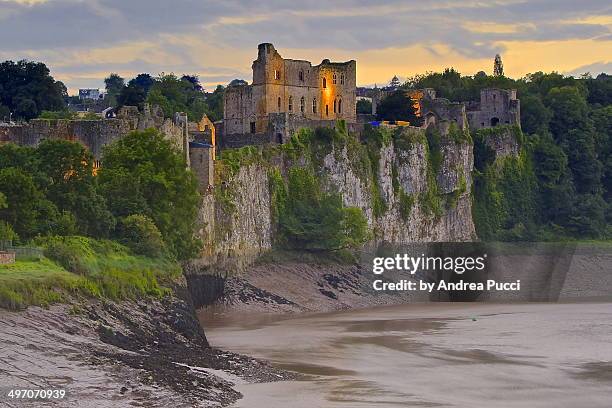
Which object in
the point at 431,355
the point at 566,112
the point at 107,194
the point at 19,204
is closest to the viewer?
the point at 19,204

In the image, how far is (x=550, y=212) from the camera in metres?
134

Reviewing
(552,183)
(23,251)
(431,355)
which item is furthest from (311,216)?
(23,251)

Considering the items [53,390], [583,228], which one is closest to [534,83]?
[583,228]

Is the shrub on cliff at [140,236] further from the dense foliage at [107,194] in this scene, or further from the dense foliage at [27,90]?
the dense foliage at [27,90]

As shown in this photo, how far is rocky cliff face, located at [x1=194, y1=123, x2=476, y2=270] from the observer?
315 feet

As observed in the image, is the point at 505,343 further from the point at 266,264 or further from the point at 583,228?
the point at 583,228

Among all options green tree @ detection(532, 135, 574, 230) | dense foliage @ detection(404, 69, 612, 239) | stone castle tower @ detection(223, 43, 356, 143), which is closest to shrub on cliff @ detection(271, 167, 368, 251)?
stone castle tower @ detection(223, 43, 356, 143)

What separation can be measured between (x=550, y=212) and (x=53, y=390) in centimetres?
8763

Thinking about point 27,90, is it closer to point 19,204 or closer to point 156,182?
point 156,182

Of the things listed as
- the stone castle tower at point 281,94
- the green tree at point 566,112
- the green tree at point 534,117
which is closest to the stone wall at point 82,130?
the stone castle tower at point 281,94

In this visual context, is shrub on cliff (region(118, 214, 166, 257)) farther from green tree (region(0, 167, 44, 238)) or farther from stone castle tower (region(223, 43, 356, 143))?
stone castle tower (region(223, 43, 356, 143))

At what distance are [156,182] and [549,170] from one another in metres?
59.9

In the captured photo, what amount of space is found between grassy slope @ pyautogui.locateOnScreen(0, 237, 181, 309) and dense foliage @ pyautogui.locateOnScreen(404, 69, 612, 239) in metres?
56.7

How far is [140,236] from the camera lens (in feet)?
250
